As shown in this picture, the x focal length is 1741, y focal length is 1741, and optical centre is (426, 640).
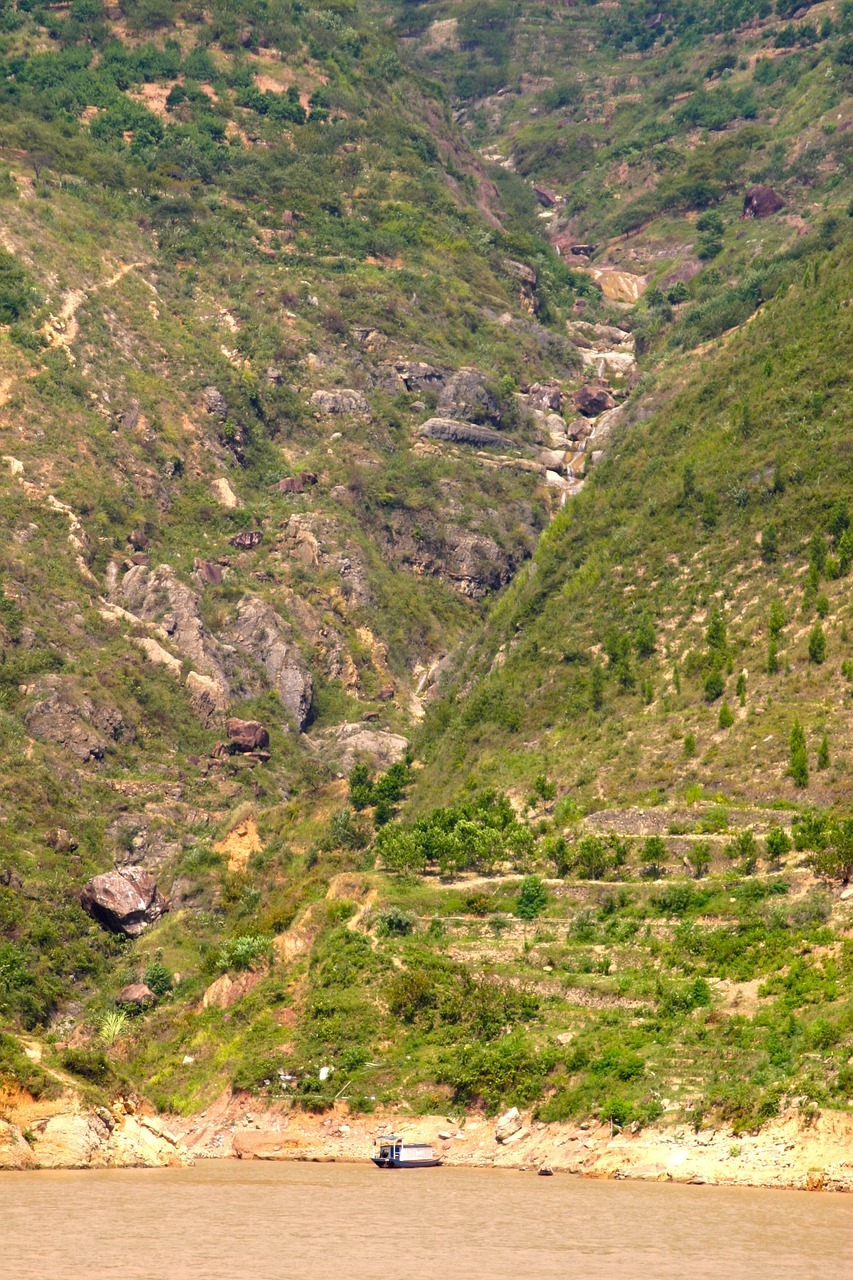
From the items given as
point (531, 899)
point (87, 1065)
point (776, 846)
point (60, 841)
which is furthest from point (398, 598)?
point (87, 1065)

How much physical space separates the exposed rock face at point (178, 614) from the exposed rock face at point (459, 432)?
3453 centimetres

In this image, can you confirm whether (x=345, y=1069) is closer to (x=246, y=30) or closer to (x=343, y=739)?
(x=343, y=739)

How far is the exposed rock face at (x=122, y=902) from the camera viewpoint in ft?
282

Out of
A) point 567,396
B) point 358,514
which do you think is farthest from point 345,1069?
point 567,396

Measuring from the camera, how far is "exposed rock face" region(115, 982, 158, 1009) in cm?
7875

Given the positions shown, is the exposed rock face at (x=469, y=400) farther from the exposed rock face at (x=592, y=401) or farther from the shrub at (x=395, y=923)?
the shrub at (x=395, y=923)

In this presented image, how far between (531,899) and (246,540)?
60.6 metres

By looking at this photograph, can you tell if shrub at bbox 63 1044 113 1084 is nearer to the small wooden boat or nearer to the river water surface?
the river water surface

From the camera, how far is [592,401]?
154375 mm

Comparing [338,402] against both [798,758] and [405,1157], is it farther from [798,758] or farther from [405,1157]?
[405,1157]

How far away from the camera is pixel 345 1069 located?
6159 centimetres

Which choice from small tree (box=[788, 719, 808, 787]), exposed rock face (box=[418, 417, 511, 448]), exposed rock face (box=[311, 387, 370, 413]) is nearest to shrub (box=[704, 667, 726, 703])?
small tree (box=[788, 719, 808, 787])

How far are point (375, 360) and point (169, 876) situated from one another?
226ft

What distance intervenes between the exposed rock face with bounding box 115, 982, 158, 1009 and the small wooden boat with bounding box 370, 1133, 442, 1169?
25.8 metres
